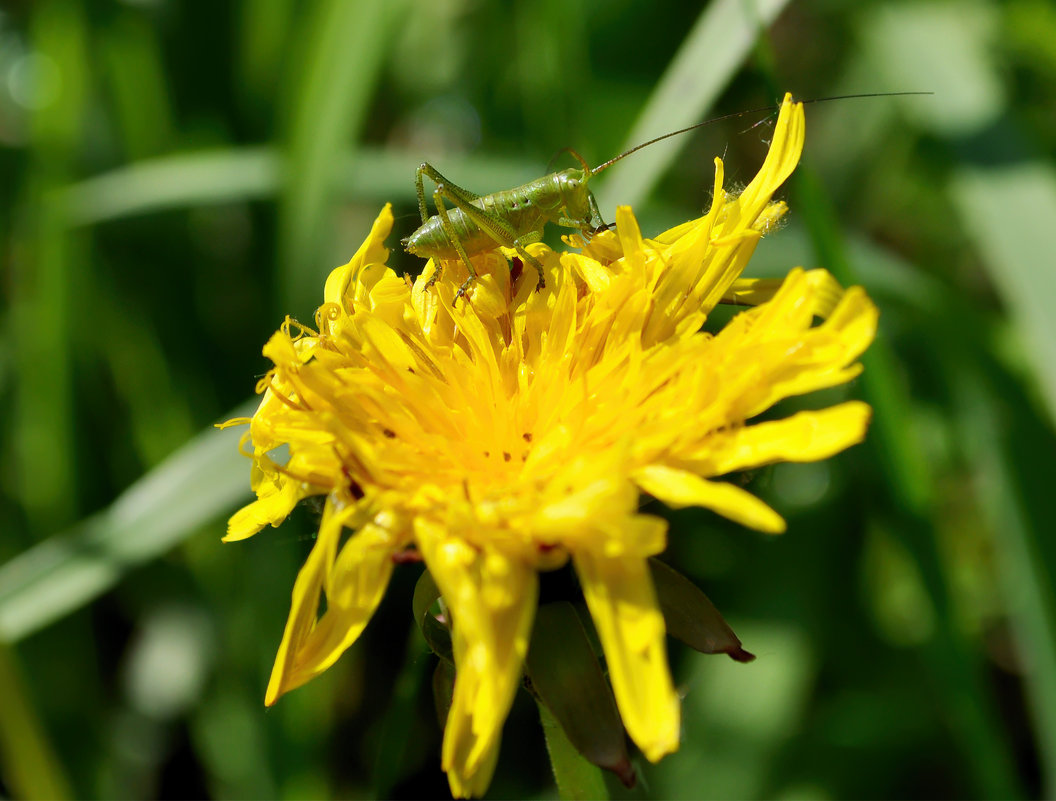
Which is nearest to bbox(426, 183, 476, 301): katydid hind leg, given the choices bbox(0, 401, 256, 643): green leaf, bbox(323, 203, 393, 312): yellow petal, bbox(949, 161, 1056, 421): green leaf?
bbox(323, 203, 393, 312): yellow petal

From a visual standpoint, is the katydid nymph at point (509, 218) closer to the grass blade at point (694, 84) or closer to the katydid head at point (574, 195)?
the katydid head at point (574, 195)

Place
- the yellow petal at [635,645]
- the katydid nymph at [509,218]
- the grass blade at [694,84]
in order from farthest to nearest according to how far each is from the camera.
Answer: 1. the grass blade at [694,84]
2. the katydid nymph at [509,218]
3. the yellow petal at [635,645]

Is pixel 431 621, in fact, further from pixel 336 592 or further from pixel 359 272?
pixel 359 272

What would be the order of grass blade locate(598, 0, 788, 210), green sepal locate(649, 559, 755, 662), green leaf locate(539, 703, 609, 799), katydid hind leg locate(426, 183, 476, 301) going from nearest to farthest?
1. green sepal locate(649, 559, 755, 662)
2. green leaf locate(539, 703, 609, 799)
3. katydid hind leg locate(426, 183, 476, 301)
4. grass blade locate(598, 0, 788, 210)

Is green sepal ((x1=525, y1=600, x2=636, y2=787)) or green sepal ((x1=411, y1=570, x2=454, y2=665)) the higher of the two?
green sepal ((x1=411, y1=570, x2=454, y2=665))

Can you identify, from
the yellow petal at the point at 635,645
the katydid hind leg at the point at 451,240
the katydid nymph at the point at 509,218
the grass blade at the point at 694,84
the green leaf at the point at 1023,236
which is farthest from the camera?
the grass blade at the point at 694,84

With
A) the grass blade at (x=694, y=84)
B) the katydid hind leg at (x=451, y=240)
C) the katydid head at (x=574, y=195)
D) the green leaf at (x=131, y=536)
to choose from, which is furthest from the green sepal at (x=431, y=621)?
the grass blade at (x=694, y=84)

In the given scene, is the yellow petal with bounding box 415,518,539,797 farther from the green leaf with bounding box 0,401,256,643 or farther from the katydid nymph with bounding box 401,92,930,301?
the green leaf with bounding box 0,401,256,643
